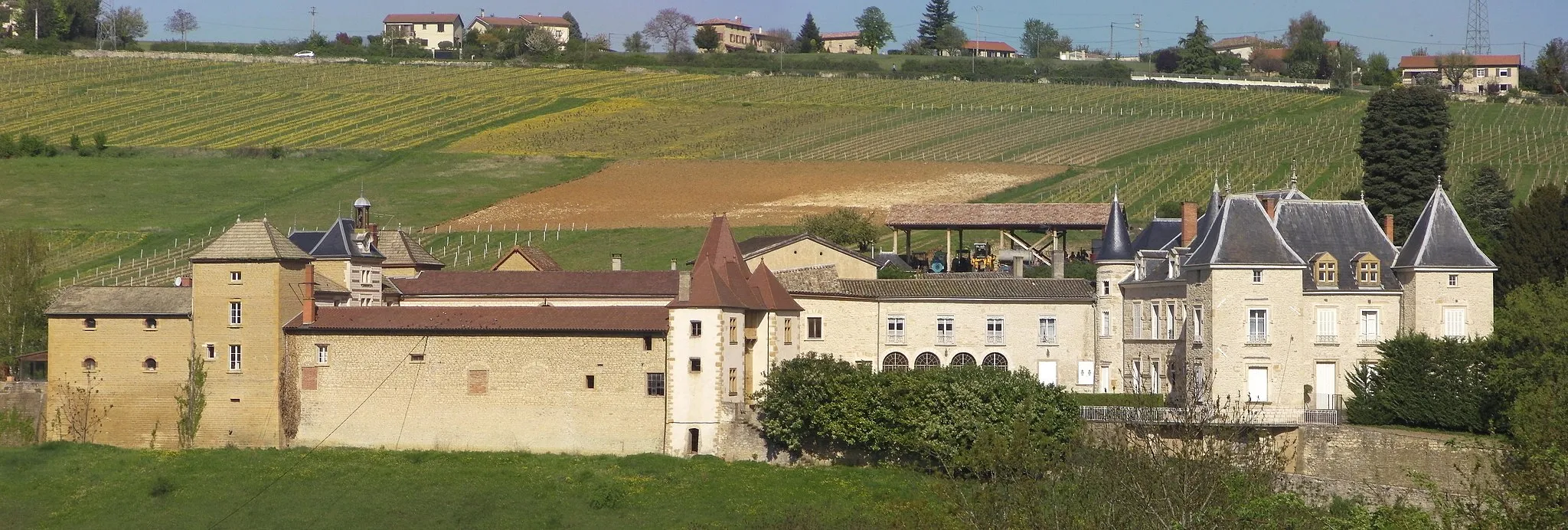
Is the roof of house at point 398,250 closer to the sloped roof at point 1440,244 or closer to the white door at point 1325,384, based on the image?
the white door at point 1325,384

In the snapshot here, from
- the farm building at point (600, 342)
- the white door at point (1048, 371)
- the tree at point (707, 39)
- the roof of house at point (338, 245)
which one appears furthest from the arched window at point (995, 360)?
the tree at point (707, 39)

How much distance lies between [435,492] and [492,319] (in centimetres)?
723

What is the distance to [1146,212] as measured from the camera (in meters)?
90.4

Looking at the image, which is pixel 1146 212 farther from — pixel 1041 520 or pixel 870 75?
pixel 870 75

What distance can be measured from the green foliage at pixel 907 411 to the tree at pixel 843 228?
30741 mm

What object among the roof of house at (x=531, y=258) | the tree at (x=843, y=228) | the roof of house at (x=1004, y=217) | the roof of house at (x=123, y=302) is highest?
the roof of house at (x=1004, y=217)

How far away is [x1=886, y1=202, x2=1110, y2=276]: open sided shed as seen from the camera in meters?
76.7

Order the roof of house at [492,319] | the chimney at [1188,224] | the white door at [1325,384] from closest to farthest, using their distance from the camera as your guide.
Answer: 1. the roof of house at [492,319]
2. the white door at [1325,384]
3. the chimney at [1188,224]

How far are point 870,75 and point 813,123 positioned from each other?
31.1 meters

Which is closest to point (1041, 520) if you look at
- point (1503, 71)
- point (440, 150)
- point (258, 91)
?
point (440, 150)

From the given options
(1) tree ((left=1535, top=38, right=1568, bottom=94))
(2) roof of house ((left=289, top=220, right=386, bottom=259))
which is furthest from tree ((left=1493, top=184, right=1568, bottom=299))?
(1) tree ((left=1535, top=38, right=1568, bottom=94))

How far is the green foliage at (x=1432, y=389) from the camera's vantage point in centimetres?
4991

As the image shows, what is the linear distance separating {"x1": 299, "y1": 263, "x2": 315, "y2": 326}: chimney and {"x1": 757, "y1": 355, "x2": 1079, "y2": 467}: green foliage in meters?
14.1

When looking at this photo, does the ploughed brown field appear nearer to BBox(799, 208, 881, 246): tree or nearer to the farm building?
BBox(799, 208, 881, 246): tree
